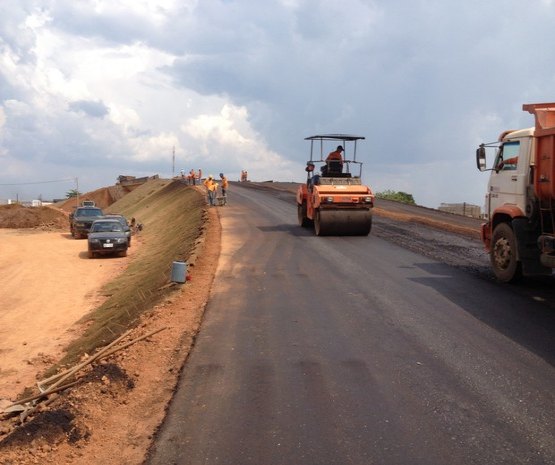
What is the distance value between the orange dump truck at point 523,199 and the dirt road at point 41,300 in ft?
32.4

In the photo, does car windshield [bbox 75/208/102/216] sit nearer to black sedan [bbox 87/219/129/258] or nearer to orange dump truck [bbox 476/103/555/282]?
black sedan [bbox 87/219/129/258]

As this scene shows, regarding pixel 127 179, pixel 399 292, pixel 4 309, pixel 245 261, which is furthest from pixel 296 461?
pixel 127 179

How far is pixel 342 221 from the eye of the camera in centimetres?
1817

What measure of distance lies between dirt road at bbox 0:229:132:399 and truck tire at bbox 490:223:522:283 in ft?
32.0

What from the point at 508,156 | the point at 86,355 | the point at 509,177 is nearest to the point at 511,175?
the point at 509,177

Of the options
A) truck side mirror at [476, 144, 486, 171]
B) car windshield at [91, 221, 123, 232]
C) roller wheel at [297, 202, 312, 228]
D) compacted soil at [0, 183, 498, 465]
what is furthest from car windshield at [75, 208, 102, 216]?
truck side mirror at [476, 144, 486, 171]

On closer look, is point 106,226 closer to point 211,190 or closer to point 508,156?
point 211,190

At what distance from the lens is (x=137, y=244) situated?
3097 cm

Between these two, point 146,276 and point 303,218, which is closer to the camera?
point 146,276

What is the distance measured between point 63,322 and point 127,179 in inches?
2542

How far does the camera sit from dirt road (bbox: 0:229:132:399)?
11820mm

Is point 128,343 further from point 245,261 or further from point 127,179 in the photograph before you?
point 127,179

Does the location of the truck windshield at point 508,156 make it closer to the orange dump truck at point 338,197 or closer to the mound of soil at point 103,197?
the orange dump truck at point 338,197

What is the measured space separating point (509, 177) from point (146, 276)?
1167cm
